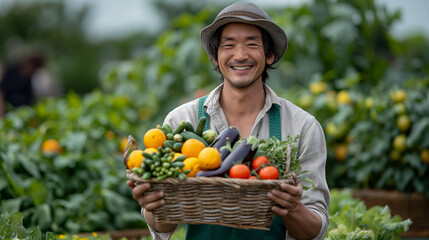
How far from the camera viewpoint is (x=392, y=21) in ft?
24.6

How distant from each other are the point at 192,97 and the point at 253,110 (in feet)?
12.4

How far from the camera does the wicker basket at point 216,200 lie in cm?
232

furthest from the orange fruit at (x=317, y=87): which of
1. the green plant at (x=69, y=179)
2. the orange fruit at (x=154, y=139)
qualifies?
the orange fruit at (x=154, y=139)

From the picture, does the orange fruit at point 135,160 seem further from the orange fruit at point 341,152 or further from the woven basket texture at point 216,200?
the orange fruit at point 341,152

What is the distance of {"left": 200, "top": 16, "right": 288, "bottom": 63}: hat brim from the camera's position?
9.21 ft

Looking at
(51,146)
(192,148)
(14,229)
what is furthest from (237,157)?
(51,146)

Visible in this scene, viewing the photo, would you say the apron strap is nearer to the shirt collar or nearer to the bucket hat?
the shirt collar

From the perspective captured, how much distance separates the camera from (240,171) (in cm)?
236

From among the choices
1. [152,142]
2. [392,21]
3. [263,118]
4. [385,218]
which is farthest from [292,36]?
[152,142]

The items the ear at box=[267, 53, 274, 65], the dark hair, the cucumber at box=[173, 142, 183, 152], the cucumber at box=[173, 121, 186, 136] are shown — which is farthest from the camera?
the ear at box=[267, 53, 274, 65]

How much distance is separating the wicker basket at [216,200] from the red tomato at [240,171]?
0.06 metres

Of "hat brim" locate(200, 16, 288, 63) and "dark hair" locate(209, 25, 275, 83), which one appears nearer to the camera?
"hat brim" locate(200, 16, 288, 63)

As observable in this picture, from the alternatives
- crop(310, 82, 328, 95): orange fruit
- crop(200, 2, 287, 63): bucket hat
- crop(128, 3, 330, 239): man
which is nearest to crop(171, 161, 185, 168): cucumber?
crop(128, 3, 330, 239): man

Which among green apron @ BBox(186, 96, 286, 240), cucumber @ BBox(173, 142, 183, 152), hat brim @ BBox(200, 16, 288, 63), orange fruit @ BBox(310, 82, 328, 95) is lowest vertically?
green apron @ BBox(186, 96, 286, 240)
